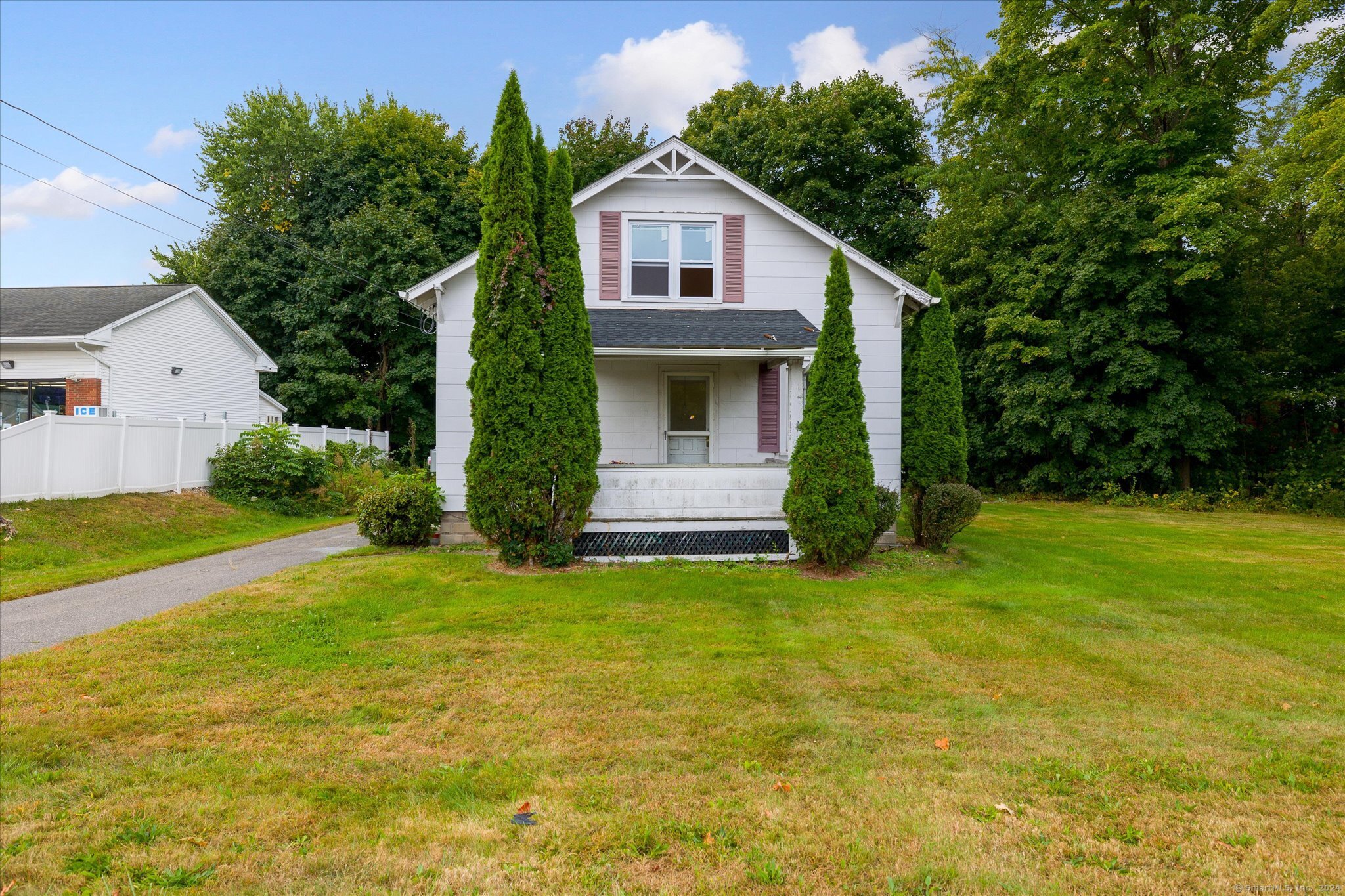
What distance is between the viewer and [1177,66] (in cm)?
1958

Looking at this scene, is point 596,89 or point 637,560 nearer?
point 637,560

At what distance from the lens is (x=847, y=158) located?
2641 centimetres

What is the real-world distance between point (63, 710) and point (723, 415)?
9832 millimetres

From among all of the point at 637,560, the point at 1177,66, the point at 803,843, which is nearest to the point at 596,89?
the point at 1177,66

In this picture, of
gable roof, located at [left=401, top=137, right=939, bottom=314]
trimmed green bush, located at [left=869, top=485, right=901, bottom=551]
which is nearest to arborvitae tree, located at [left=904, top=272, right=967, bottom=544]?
gable roof, located at [left=401, top=137, right=939, bottom=314]

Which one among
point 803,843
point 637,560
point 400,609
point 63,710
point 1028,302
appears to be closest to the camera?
point 803,843

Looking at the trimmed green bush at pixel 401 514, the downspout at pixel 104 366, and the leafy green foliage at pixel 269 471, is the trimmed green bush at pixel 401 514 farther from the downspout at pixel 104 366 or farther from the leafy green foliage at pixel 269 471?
the downspout at pixel 104 366

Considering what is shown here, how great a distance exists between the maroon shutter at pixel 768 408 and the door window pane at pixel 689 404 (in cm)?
96

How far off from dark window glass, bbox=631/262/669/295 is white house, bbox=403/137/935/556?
23 millimetres

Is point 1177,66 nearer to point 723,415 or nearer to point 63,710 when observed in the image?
point 723,415

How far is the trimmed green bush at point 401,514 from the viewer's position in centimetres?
1073

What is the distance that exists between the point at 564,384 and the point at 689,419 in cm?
394

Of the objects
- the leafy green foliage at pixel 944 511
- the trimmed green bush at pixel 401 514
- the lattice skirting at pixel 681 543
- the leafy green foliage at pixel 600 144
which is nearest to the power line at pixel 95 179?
the trimmed green bush at pixel 401 514

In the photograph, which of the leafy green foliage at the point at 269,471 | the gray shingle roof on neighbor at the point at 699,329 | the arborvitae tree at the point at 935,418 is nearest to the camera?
the gray shingle roof on neighbor at the point at 699,329
